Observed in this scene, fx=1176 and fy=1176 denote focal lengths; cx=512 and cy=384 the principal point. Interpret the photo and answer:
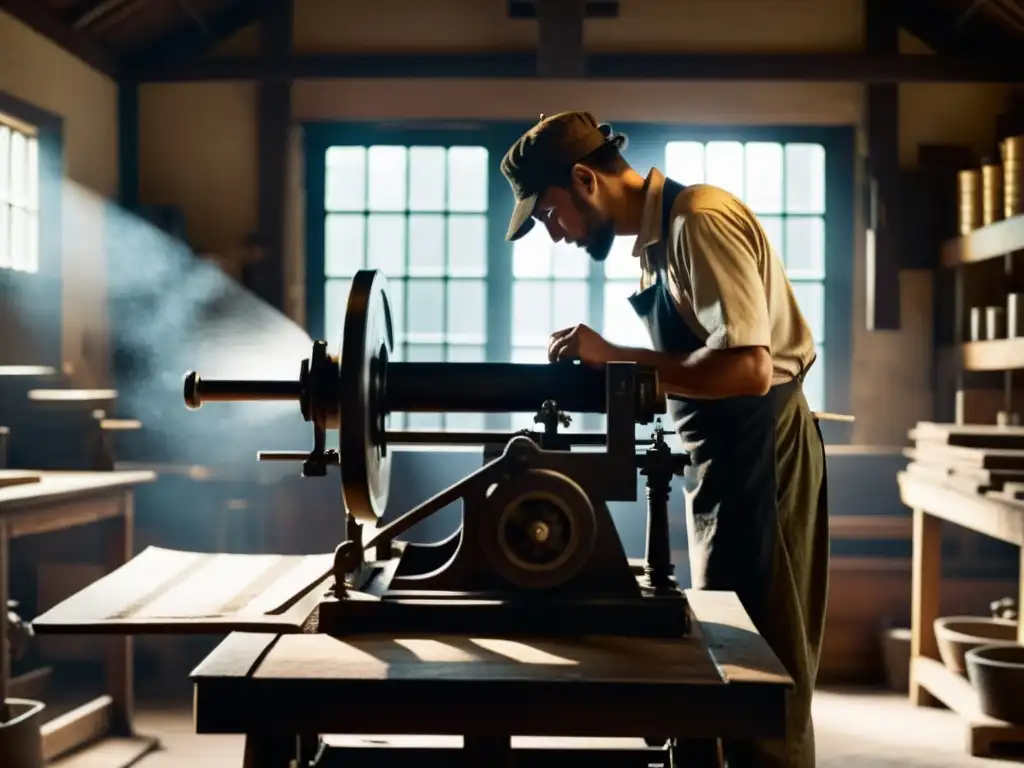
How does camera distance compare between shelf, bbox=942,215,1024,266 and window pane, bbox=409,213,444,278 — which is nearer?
shelf, bbox=942,215,1024,266

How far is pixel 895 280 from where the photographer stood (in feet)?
16.4

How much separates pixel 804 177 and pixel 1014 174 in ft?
3.74

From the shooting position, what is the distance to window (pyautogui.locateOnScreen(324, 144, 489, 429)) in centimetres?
518

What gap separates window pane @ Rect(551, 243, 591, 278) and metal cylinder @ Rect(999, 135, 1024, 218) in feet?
5.68

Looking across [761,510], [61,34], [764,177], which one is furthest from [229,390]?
[764,177]

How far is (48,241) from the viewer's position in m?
4.49

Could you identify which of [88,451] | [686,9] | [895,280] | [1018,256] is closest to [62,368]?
[88,451]

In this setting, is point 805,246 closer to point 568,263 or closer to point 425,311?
point 568,263

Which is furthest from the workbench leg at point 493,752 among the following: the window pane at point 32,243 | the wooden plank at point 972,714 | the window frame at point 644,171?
the window frame at point 644,171

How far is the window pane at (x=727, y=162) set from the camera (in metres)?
5.16

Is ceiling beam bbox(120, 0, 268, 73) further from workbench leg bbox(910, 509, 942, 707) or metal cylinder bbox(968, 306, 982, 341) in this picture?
workbench leg bbox(910, 509, 942, 707)

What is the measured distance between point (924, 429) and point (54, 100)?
3.47 metres

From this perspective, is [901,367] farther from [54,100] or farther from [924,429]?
[54,100]

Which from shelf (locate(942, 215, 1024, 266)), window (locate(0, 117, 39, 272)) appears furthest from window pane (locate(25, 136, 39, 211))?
shelf (locate(942, 215, 1024, 266))
